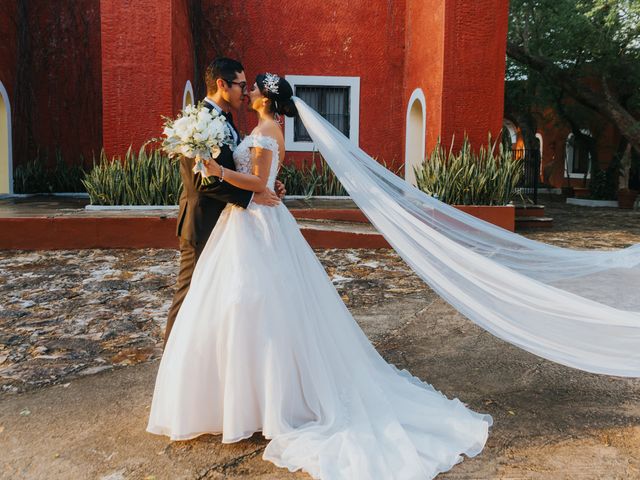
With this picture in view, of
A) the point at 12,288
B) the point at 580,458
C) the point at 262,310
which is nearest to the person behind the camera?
the point at 580,458

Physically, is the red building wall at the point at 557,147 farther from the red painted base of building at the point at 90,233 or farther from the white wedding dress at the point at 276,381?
the white wedding dress at the point at 276,381

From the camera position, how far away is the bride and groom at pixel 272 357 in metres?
2.49

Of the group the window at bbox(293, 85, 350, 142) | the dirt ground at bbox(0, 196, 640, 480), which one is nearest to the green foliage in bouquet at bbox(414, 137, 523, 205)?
the window at bbox(293, 85, 350, 142)

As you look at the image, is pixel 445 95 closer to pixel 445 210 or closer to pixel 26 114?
pixel 445 210

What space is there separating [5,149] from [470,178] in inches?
345

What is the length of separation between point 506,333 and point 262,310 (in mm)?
1227

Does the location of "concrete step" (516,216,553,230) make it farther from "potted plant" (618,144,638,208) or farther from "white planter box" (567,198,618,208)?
"white planter box" (567,198,618,208)

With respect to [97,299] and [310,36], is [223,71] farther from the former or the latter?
[310,36]

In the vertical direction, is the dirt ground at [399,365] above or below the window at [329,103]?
below

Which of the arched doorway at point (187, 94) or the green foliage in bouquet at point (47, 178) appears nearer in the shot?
the arched doorway at point (187, 94)

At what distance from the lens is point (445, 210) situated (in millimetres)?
3361

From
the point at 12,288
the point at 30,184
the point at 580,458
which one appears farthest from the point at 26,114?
the point at 580,458

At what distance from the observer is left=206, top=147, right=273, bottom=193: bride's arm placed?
106 inches

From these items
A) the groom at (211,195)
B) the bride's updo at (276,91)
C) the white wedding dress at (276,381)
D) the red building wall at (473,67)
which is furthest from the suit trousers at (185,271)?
the red building wall at (473,67)
